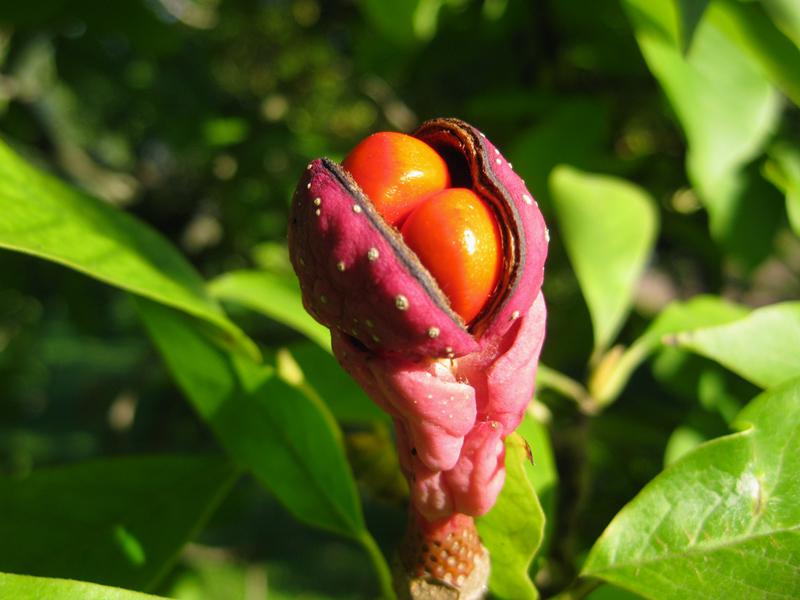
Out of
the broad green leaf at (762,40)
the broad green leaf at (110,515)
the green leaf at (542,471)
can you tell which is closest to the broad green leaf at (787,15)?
the broad green leaf at (762,40)

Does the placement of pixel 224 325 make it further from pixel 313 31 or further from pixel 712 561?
pixel 313 31

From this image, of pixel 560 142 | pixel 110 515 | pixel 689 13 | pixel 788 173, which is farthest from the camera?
pixel 560 142

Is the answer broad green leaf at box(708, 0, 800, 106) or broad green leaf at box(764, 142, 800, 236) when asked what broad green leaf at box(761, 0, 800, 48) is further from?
broad green leaf at box(764, 142, 800, 236)

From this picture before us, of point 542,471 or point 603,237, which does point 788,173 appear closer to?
point 603,237

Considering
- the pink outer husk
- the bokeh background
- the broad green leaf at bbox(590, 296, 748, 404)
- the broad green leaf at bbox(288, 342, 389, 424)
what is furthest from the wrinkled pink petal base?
the broad green leaf at bbox(590, 296, 748, 404)

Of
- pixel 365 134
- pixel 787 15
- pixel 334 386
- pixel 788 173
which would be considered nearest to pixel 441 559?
pixel 334 386

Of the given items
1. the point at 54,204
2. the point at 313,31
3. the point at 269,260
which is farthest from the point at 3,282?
the point at 54,204
